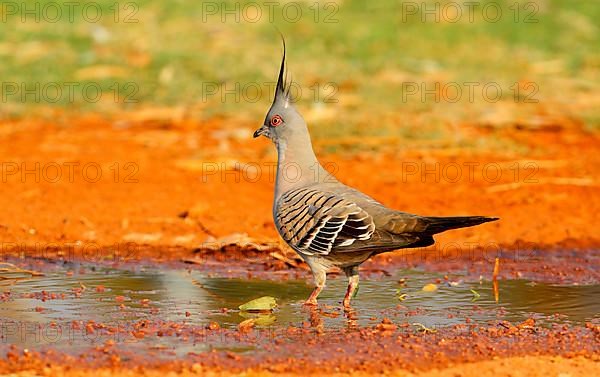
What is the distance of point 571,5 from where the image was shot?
18422mm

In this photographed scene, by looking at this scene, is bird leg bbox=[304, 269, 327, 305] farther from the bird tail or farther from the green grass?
the green grass

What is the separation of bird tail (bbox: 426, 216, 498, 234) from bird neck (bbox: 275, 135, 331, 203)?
1.14m

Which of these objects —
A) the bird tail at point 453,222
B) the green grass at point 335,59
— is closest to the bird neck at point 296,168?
the bird tail at point 453,222

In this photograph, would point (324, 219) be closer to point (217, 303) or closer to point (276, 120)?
point (217, 303)

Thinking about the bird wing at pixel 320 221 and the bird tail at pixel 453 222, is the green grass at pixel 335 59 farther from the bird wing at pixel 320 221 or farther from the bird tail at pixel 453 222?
the bird tail at pixel 453 222

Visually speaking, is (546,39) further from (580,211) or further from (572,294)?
(572,294)

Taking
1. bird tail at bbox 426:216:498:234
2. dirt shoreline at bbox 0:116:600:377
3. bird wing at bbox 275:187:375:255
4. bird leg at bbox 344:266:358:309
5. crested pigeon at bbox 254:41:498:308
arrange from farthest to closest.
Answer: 1. bird leg at bbox 344:266:358:309
2. bird wing at bbox 275:187:375:255
3. crested pigeon at bbox 254:41:498:308
4. bird tail at bbox 426:216:498:234
5. dirt shoreline at bbox 0:116:600:377

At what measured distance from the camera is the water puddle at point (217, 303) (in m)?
6.20

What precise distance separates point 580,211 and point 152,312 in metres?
4.59

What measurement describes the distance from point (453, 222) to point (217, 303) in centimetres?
162

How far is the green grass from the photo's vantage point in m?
13.8

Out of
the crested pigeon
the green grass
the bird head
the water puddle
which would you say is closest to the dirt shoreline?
the water puddle

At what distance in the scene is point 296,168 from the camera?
7.29 m

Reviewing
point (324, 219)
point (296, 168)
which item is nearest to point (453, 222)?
point (324, 219)
